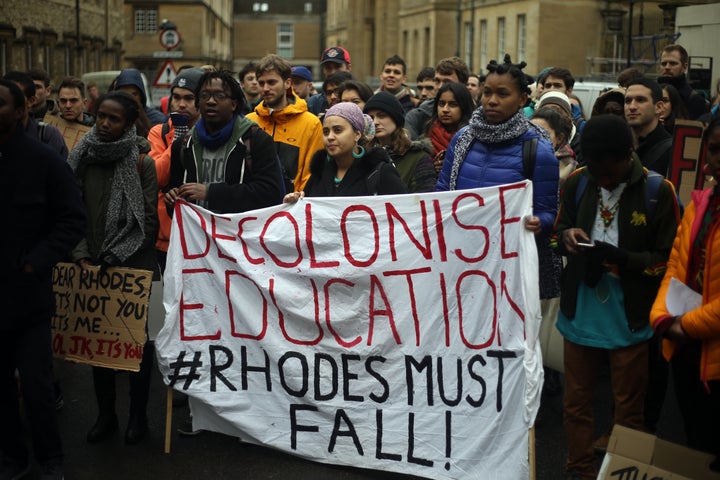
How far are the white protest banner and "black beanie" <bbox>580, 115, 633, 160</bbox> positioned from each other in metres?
0.47

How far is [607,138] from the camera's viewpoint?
5195 mm

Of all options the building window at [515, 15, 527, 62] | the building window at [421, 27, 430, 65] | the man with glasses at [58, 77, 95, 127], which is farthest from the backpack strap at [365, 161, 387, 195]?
the building window at [421, 27, 430, 65]

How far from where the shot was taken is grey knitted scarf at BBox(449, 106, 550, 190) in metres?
6.00

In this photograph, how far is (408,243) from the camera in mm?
5738

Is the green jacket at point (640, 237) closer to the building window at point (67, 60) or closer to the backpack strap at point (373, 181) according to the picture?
the backpack strap at point (373, 181)

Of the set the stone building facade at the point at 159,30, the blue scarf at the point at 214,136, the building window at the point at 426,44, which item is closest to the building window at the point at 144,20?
the stone building facade at the point at 159,30

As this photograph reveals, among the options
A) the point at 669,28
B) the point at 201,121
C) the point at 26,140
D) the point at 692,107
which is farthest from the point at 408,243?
the point at 669,28

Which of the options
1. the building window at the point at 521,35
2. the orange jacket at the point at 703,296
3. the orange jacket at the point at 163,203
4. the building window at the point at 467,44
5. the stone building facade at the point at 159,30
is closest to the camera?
the orange jacket at the point at 703,296

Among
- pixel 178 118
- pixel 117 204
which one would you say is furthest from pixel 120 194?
pixel 178 118

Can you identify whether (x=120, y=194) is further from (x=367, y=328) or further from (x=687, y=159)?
(x=687, y=159)

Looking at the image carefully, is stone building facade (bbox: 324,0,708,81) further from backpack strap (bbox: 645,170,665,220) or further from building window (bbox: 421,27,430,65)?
backpack strap (bbox: 645,170,665,220)

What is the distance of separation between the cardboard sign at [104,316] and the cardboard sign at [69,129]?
2.96 m

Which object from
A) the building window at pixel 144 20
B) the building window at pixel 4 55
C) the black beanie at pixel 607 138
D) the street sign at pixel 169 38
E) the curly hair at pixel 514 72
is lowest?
the black beanie at pixel 607 138

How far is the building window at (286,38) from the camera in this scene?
381ft
